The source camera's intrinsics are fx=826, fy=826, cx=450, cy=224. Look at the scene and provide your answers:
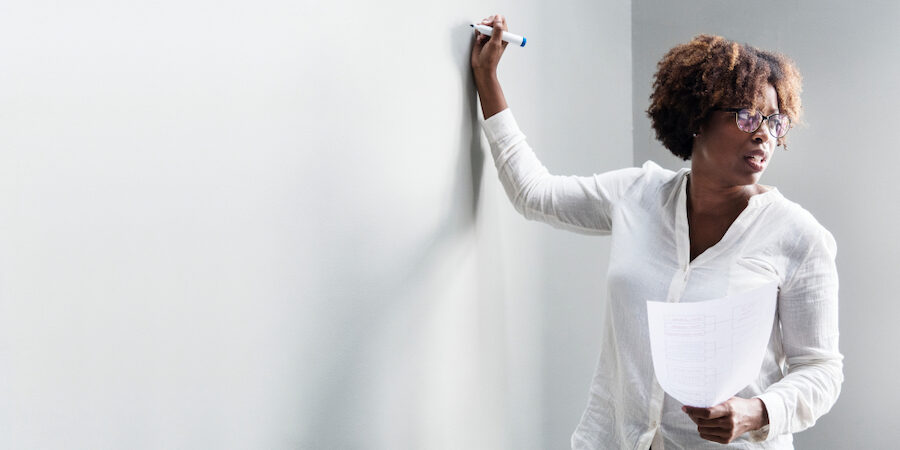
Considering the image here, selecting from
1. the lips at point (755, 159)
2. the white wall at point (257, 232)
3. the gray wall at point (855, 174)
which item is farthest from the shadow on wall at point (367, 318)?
the gray wall at point (855, 174)

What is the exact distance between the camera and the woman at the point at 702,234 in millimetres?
1297

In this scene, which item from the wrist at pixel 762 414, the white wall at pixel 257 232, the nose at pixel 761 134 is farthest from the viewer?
the nose at pixel 761 134

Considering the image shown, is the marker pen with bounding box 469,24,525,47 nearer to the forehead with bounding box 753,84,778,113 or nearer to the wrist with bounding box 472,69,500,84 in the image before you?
the wrist with bounding box 472,69,500,84

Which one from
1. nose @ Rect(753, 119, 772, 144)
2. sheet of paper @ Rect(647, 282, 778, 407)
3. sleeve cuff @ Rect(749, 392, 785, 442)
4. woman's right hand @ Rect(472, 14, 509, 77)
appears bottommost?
sleeve cuff @ Rect(749, 392, 785, 442)

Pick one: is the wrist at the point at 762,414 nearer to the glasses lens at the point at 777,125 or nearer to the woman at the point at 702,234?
the woman at the point at 702,234

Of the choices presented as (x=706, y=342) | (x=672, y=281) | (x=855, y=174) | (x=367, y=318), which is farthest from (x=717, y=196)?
(x=855, y=174)

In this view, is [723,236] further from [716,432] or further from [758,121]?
[716,432]

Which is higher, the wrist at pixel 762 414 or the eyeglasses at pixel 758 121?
the eyeglasses at pixel 758 121

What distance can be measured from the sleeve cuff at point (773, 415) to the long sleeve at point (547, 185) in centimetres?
43

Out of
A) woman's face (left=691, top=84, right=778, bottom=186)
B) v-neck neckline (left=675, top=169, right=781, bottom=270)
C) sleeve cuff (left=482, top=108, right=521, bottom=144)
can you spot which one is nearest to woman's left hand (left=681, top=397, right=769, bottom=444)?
v-neck neckline (left=675, top=169, right=781, bottom=270)

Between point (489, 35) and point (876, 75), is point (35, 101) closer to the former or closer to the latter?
point (489, 35)

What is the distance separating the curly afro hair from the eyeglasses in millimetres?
15

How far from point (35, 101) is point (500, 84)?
3.31 feet

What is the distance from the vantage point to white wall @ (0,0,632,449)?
76 cm
